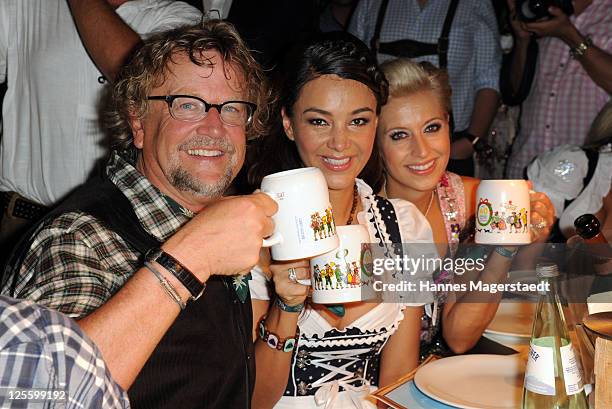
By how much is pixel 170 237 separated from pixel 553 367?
588mm

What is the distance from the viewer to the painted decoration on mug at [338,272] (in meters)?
1.17

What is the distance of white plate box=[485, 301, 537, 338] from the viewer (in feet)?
4.98

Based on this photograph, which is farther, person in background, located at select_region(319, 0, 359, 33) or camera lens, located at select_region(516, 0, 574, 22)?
person in background, located at select_region(319, 0, 359, 33)

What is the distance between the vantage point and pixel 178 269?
915 mm

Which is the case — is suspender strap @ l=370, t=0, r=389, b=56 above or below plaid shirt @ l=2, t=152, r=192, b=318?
above

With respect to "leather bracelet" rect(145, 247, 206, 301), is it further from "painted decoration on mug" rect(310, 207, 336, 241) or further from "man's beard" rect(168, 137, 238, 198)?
"man's beard" rect(168, 137, 238, 198)

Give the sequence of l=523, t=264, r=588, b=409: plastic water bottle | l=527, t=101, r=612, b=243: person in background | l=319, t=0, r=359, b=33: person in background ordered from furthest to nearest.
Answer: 1. l=319, t=0, r=359, b=33: person in background
2. l=527, t=101, r=612, b=243: person in background
3. l=523, t=264, r=588, b=409: plastic water bottle

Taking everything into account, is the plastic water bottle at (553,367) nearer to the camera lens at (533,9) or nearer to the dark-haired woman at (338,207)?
the dark-haired woman at (338,207)

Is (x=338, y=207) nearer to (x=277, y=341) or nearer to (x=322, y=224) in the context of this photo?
(x=277, y=341)

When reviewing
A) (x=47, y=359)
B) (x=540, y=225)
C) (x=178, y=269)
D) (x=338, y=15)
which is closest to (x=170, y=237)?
(x=178, y=269)

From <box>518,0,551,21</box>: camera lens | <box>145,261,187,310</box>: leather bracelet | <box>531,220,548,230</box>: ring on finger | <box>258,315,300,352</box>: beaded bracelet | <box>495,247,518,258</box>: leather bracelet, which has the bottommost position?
<box>258,315,300,352</box>: beaded bracelet

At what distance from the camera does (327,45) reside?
1.67 meters

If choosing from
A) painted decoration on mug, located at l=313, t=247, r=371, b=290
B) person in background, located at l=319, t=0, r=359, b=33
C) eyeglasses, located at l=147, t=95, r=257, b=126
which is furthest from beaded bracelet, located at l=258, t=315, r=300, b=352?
person in background, located at l=319, t=0, r=359, b=33

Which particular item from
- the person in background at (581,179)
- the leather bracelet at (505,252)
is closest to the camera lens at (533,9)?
the person in background at (581,179)
